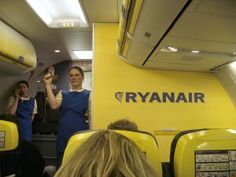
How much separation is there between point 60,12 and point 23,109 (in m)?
1.96

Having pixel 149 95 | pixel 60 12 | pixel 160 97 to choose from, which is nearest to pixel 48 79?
pixel 60 12

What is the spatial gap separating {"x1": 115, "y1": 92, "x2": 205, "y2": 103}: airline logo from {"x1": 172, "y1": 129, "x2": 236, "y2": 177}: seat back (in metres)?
2.38

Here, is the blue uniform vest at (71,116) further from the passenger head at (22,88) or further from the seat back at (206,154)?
the passenger head at (22,88)

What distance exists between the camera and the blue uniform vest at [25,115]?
16.3ft

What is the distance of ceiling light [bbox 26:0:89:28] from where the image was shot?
12.0ft

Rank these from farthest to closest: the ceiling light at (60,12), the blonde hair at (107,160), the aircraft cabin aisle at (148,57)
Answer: the ceiling light at (60,12) < the aircraft cabin aisle at (148,57) < the blonde hair at (107,160)

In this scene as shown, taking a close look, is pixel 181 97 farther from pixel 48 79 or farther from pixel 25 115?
pixel 25 115

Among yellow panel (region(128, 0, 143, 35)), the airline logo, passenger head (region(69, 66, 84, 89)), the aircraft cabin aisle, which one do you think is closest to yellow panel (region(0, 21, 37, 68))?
the aircraft cabin aisle

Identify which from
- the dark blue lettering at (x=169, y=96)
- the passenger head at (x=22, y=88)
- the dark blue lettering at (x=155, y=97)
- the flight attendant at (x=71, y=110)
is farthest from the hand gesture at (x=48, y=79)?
the passenger head at (x=22, y=88)

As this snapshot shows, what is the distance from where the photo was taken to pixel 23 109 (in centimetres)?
512

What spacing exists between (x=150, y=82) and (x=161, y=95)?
23cm

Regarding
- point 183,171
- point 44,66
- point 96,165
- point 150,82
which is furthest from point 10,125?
point 44,66

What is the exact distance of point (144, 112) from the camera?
397cm

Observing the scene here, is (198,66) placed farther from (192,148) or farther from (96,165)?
(96,165)
